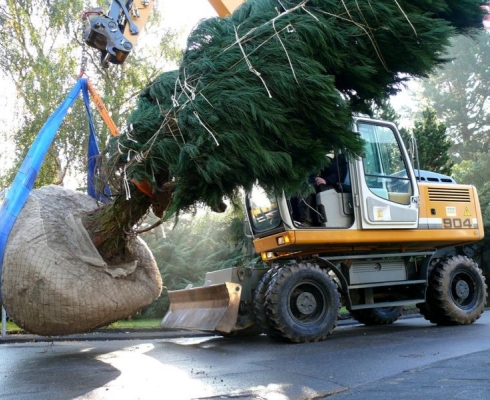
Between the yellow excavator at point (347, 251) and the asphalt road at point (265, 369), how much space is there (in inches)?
19.4

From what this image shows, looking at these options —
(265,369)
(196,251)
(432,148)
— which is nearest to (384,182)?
(265,369)

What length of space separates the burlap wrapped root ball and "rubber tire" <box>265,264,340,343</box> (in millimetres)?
1725

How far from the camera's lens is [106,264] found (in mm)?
6613

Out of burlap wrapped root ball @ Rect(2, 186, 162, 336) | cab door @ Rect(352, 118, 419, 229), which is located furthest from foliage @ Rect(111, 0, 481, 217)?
cab door @ Rect(352, 118, 419, 229)

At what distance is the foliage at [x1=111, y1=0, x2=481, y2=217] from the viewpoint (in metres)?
5.09

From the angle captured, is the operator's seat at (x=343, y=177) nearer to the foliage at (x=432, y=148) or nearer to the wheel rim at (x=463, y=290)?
the wheel rim at (x=463, y=290)

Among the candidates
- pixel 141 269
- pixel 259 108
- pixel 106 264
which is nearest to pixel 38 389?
pixel 106 264

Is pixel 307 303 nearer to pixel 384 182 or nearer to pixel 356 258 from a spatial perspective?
pixel 356 258

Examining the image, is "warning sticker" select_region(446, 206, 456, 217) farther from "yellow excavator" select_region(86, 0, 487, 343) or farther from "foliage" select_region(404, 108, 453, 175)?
"foliage" select_region(404, 108, 453, 175)

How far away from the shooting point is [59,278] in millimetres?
6012

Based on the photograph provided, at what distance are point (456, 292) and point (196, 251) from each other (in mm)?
10594

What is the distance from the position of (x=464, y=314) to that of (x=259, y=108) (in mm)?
6030

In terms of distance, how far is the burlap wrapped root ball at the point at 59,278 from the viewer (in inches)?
235

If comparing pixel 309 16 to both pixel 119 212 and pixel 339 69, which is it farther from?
pixel 119 212
